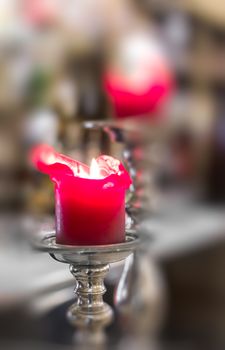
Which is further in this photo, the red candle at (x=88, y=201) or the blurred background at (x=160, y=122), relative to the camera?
the blurred background at (x=160, y=122)

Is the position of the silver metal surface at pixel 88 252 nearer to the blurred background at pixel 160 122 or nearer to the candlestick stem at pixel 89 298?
the candlestick stem at pixel 89 298

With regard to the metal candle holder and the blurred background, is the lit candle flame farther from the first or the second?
the blurred background

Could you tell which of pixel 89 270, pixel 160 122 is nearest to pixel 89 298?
pixel 89 270

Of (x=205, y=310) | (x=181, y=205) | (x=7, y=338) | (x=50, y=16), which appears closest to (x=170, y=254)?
(x=205, y=310)

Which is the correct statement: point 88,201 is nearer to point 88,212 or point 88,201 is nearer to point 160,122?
point 88,212

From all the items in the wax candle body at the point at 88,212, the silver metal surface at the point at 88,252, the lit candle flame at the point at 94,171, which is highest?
the lit candle flame at the point at 94,171

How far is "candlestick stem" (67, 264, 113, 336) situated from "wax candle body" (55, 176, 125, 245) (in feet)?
0.04

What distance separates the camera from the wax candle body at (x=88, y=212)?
0.61ft

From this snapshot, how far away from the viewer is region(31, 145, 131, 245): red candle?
19cm

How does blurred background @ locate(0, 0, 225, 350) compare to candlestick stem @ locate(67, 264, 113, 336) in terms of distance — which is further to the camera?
blurred background @ locate(0, 0, 225, 350)

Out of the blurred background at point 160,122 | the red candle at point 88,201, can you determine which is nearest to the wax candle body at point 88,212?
the red candle at point 88,201

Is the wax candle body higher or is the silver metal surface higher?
the wax candle body

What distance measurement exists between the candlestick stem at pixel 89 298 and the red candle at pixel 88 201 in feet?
0.04

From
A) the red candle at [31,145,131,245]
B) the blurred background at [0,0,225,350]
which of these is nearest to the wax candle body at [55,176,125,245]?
the red candle at [31,145,131,245]
